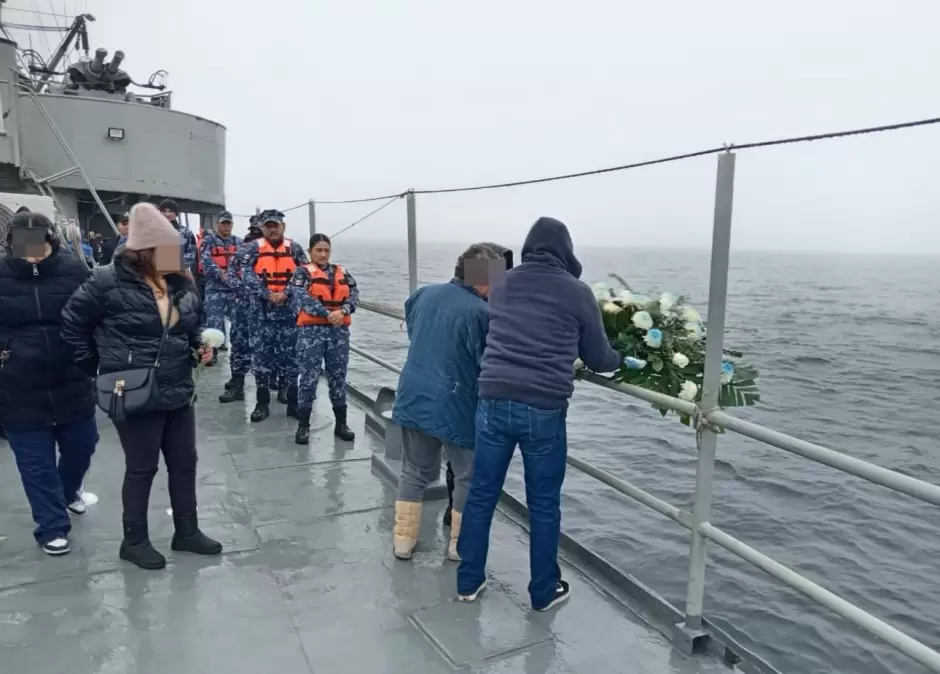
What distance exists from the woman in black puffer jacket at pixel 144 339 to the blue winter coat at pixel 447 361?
1.02m

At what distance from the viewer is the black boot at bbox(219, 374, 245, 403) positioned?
6660mm

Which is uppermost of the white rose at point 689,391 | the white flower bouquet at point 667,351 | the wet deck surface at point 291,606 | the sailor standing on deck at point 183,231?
the sailor standing on deck at point 183,231

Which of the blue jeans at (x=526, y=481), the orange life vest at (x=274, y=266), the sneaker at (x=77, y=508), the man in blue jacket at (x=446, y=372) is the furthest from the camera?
the orange life vest at (x=274, y=266)

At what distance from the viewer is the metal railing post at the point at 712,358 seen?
8.35 ft

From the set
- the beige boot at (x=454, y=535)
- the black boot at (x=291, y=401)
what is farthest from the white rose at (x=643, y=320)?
the black boot at (x=291, y=401)

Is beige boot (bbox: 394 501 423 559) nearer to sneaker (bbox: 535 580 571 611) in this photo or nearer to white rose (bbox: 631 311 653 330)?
sneaker (bbox: 535 580 571 611)

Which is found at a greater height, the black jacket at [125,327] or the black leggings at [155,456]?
the black jacket at [125,327]

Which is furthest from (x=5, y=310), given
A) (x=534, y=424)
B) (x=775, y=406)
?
(x=775, y=406)

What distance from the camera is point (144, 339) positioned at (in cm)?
319

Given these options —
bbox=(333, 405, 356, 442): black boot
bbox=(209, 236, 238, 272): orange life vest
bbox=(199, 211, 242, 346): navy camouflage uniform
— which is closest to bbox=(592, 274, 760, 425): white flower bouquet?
bbox=(333, 405, 356, 442): black boot

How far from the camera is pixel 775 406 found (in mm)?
16234

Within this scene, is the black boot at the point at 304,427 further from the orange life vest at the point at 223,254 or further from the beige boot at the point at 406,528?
the orange life vest at the point at 223,254

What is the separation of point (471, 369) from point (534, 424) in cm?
59

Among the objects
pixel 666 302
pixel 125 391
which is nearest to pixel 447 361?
pixel 666 302
